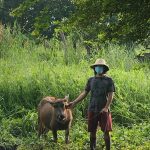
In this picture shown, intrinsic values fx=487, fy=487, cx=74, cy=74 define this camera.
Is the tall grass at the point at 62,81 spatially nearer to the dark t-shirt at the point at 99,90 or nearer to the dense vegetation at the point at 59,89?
the dense vegetation at the point at 59,89

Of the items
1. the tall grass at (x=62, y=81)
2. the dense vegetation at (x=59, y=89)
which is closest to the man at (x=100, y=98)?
the dense vegetation at (x=59, y=89)

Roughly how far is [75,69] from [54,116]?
547 cm

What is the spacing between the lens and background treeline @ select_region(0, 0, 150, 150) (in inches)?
331

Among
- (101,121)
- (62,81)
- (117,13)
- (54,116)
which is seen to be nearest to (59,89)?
(62,81)

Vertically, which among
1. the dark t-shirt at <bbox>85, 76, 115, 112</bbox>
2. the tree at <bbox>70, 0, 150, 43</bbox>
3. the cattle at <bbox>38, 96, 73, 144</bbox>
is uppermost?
the tree at <bbox>70, 0, 150, 43</bbox>

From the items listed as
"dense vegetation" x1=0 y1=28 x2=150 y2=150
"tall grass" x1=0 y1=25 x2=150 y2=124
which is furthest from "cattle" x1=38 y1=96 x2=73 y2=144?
"tall grass" x1=0 y1=25 x2=150 y2=124

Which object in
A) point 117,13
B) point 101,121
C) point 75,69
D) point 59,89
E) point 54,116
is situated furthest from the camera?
point 75,69

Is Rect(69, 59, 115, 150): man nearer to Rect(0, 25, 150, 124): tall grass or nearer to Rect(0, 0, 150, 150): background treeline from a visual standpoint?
Rect(0, 0, 150, 150): background treeline

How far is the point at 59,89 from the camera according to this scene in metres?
14.4

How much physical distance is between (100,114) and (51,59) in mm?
8230

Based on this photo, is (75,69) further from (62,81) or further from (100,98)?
(100,98)

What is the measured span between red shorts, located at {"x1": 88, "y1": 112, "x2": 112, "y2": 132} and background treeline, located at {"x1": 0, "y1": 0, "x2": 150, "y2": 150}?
1.12 meters

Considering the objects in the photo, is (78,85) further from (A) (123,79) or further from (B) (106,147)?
(B) (106,147)

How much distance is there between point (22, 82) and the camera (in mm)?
14859
